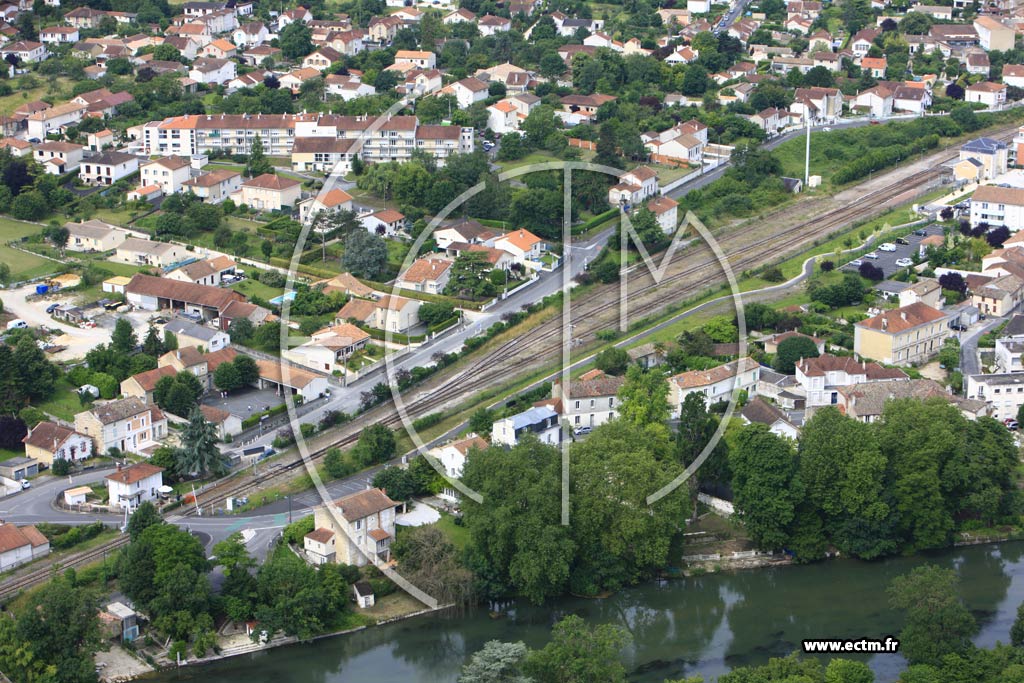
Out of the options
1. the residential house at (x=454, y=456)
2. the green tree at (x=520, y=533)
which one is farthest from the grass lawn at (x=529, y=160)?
the green tree at (x=520, y=533)

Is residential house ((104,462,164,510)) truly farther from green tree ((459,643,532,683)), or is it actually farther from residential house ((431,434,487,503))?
green tree ((459,643,532,683))

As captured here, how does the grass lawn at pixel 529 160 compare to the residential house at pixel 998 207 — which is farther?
the grass lawn at pixel 529 160

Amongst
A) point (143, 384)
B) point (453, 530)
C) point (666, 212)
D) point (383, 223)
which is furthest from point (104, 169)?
point (453, 530)

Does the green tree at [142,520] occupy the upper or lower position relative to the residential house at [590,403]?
upper

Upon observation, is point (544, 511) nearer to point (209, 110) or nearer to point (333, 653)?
point (333, 653)

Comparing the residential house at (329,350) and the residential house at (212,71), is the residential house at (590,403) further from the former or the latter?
the residential house at (212,71)

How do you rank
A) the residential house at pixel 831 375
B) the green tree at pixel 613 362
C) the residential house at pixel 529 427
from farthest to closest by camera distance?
the green tree at pixel 613 362, the residential house at pixel 831 375, the residential house at pixel 529 427

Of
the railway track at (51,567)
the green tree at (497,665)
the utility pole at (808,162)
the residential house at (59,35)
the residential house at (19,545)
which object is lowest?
the utility pole at (808,162)

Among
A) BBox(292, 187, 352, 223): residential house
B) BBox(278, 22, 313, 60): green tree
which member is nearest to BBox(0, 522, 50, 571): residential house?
BBox(292, 187, 352, 223): residential house
